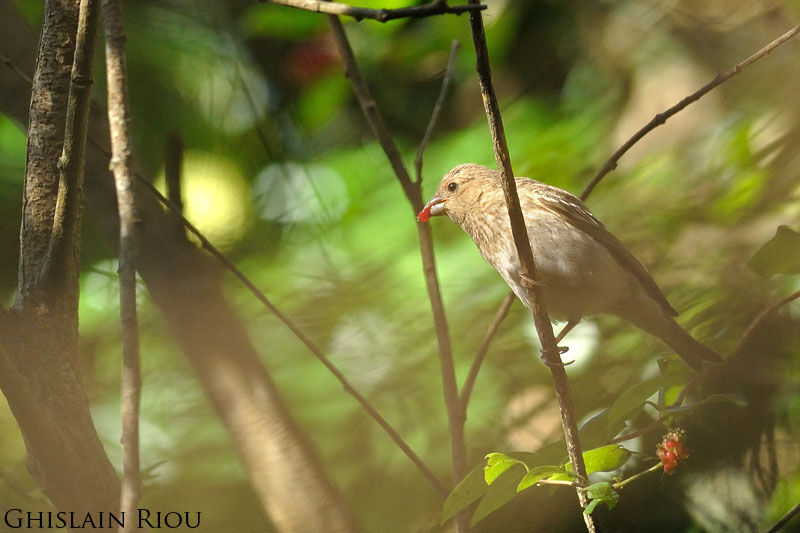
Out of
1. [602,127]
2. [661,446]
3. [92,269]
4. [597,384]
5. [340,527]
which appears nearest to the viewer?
[661,446]

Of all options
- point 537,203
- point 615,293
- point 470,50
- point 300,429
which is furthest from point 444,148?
point 300,429

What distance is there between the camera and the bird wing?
209 cm

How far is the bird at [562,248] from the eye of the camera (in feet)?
6.74

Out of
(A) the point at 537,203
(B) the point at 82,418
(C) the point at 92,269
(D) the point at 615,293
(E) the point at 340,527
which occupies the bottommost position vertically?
(E) the point at 340,527

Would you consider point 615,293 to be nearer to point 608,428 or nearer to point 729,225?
point 729,225

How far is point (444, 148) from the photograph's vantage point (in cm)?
283

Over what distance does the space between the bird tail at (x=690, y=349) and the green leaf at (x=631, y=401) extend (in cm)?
9

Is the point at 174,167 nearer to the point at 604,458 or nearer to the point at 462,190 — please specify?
the point at 462,190

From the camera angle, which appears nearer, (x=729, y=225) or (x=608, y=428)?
(x=608, y=428)

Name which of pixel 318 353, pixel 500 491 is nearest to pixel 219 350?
pixel 318 353

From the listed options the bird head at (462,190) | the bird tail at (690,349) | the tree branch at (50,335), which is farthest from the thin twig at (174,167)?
the bird tail at (690,349)

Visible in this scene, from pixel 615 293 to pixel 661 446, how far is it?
72 cm

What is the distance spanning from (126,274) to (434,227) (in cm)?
164

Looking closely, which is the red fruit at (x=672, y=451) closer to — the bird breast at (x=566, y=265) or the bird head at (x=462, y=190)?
the bird breast at (x=566, y=265)
